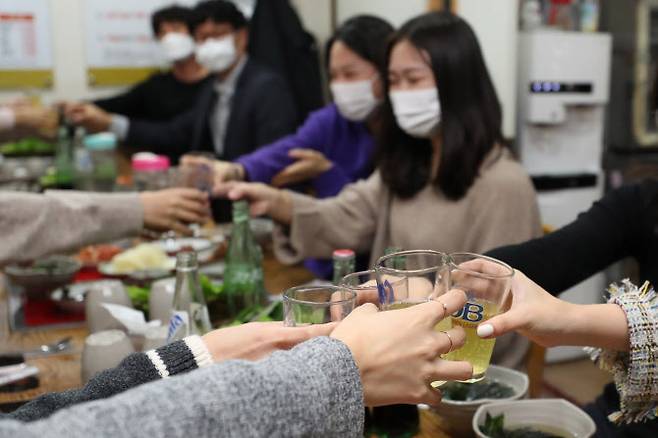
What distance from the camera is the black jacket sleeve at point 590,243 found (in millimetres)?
1328

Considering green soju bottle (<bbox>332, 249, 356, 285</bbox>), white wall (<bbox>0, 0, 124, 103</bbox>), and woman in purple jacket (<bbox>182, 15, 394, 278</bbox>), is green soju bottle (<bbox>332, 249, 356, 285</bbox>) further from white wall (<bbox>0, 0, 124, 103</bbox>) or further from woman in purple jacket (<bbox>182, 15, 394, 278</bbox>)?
white wall (<bbox>0, 0, 124, 103</bbox>)

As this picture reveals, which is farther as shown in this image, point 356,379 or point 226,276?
point 226,276

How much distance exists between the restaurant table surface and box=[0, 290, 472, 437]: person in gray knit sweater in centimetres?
43

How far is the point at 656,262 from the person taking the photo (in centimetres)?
134

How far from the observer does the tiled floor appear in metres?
2.96

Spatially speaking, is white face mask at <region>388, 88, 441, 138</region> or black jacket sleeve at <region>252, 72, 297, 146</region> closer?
white face mask at <region>388, 88, 441, 138</region>

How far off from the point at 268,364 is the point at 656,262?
3.26 feet

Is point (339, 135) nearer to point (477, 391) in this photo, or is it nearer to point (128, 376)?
point (477, 391)

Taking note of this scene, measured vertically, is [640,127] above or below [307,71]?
below

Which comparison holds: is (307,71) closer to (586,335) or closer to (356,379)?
(586,335)

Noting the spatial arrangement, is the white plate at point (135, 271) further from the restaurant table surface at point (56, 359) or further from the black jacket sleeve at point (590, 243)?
the black jacket sleeve at point (590, 243)

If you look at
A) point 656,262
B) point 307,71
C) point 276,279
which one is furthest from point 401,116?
point 307,71

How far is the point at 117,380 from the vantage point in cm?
80

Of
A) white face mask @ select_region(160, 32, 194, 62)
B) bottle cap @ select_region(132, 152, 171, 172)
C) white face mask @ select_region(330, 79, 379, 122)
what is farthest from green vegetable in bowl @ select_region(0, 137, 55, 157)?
white face mask @ select_region(330, 79, 379, 122)
